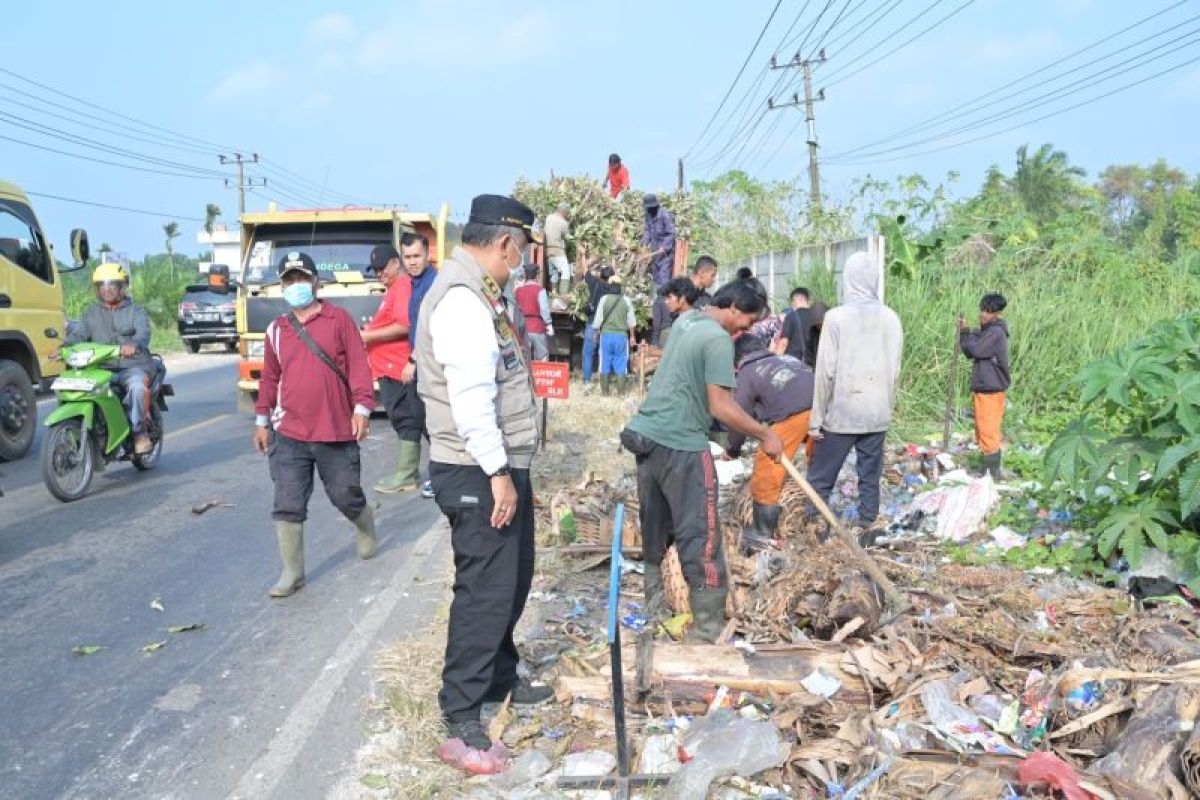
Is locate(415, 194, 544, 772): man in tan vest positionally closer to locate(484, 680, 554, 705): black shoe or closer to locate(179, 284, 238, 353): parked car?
locate(484, 680, 554, 705): black shoe

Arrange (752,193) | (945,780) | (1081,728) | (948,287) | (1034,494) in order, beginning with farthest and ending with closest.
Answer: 1. (752,193)
2. (948,287)
3. (1034,494)
4. (1081,728)
5. (945,780)

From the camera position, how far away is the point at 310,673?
430 cm

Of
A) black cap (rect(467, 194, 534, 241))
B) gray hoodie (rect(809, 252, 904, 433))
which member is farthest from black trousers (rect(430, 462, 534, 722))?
gray hoodie (rect(809, 252, 904, 433))

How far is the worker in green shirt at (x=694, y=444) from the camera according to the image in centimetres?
434

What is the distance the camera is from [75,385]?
7.38 m

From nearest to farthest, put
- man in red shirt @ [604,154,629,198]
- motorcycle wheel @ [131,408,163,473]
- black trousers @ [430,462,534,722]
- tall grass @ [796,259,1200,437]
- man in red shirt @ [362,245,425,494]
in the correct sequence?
black trousers @ [430,462,534,722] → man in red shirt @ [362,245,425,494] → motorcycle wheel @ [131,408,163,473] → tall grass @ [796,259,1200,437] → man in red shirt @ [604,154,629,198]

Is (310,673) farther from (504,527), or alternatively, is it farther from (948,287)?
(948,287)

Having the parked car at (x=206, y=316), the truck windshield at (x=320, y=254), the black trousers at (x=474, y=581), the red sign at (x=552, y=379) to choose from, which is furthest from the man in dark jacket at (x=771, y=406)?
the parked car at (x=206, y=316)

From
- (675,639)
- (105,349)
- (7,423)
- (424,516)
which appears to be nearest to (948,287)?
(424,516)

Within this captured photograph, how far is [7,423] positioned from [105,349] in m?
2.06

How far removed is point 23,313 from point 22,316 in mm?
40

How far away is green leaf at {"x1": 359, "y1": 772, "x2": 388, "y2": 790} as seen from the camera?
3.30m

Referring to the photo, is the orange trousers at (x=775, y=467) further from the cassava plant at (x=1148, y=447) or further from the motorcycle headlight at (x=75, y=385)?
the motorcycle headlight at (x=75, y=385)

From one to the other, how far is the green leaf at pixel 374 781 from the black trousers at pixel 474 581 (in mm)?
311
